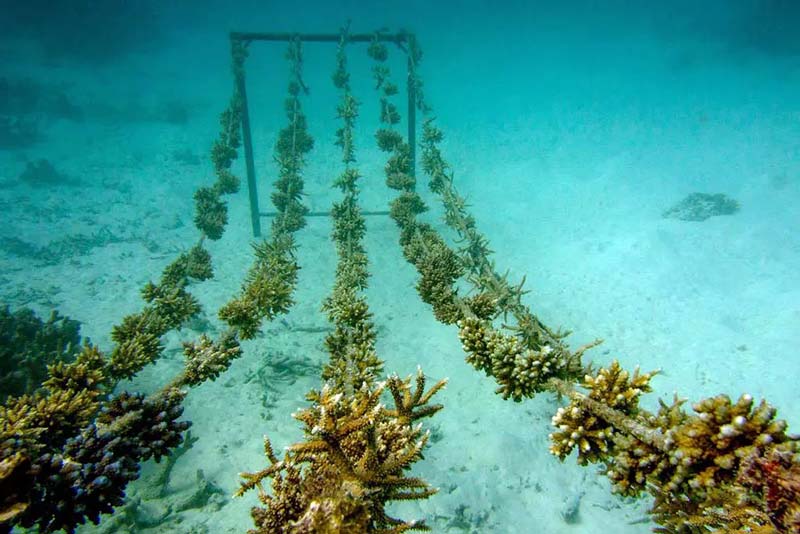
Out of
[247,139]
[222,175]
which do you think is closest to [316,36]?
[247,139]

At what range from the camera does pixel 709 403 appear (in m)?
2.00

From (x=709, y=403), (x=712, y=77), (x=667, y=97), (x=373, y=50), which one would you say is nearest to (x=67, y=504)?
(x=709, y=403)

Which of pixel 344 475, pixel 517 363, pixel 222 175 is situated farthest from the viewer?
pixel 222 175

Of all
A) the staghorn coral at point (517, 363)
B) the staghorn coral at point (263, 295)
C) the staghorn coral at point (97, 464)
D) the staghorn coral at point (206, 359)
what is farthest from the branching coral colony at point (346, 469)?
the staghorn coral at point (263, 295)

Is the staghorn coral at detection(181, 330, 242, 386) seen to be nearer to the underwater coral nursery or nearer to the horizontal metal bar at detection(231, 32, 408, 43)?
the underwater coral nursery

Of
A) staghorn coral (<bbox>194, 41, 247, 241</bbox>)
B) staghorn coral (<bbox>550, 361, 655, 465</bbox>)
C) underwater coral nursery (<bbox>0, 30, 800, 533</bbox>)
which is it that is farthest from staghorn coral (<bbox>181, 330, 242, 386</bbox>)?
staghorn coral (<bbox>194, 41, 247, 241</bbox>)

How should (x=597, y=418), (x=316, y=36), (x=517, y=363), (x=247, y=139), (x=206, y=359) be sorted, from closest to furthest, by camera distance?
(x=597, y=418), (x=517, y=363), (x=206, y=359), (x=316, y=36), (x=247, y=139)

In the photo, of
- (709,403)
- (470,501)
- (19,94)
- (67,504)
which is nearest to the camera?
(709,403)

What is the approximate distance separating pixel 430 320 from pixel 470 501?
16.3ft

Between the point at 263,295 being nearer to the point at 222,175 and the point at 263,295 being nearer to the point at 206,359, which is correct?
the point at 206,359

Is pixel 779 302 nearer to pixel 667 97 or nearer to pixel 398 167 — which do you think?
pixel 398 167

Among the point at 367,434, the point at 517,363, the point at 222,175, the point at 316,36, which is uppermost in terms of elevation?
the point at 316,36

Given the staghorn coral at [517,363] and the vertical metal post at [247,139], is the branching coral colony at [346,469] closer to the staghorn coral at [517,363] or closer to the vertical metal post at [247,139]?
the staghorn coral at [517,363]

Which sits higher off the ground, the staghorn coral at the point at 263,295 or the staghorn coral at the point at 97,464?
the staghorn coral at the point at 263,295
